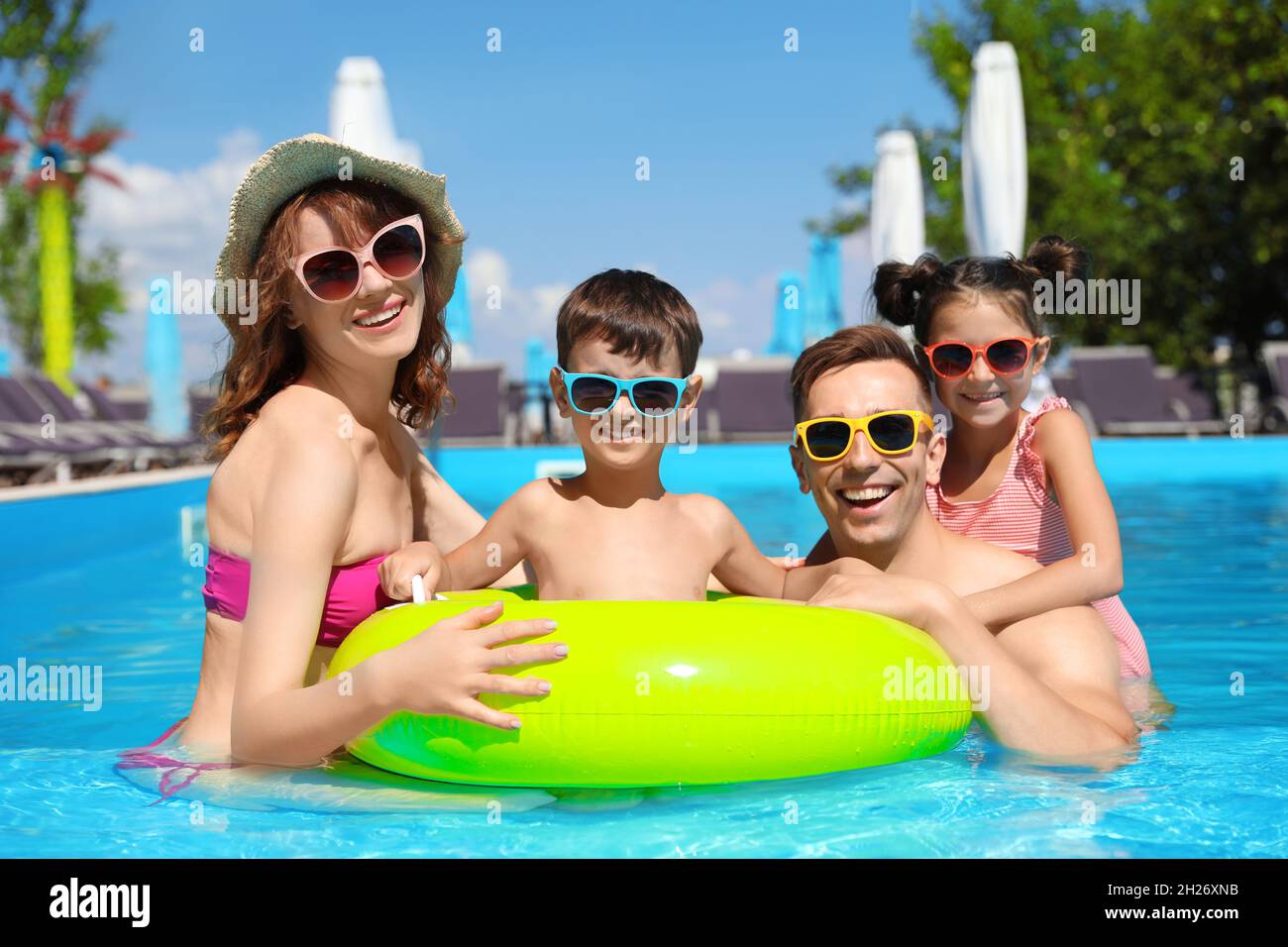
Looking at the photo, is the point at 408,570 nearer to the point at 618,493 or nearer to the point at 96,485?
the point at 618,493

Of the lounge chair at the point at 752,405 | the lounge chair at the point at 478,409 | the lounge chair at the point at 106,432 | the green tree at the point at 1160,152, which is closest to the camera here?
the lounge chair at the point at 106,432

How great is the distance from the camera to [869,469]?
8.79 feet

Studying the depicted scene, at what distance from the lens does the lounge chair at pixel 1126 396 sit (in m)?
Answer: 15.4

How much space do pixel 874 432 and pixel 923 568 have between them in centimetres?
41

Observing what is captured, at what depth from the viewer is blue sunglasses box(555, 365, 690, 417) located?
2643 mm

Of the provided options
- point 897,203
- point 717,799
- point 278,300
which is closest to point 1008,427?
point 717,799

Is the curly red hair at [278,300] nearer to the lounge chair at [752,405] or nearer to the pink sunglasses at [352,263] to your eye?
the pink sunglasses at [352,263]

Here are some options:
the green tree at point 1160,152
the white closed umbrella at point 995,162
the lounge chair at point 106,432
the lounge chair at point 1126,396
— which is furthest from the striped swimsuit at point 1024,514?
the green tree at point 1160,152

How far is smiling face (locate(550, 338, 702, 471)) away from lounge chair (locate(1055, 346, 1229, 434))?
1383 cm

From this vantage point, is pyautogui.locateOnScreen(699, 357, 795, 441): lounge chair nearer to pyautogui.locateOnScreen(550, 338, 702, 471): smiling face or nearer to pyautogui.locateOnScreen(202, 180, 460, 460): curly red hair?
pyautogui.locateOnScreen(550, 338, 702, 471): smiling face

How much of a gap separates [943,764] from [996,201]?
9.56m

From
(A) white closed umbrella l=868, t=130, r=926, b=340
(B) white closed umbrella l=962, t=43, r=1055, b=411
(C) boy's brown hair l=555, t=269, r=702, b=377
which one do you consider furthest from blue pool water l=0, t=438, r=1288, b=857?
(A) white closed umbrella l=868, t=130, r=926, b=340
